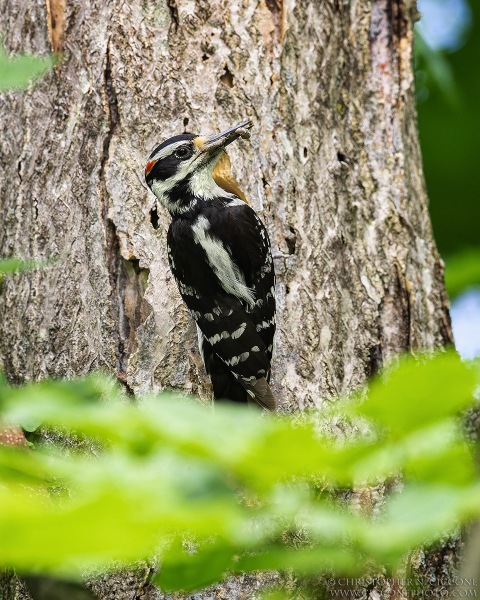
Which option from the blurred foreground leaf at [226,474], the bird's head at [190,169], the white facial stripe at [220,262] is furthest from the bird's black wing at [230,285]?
the blurred foreground leaf at [226,474]

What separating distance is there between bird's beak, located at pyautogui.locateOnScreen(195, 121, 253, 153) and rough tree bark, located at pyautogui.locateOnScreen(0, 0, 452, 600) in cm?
7

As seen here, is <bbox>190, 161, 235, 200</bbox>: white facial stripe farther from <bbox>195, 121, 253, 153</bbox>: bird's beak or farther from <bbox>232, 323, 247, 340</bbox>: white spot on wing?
<bbox>232, 323, 247, 340</bbox>: white spot on wing

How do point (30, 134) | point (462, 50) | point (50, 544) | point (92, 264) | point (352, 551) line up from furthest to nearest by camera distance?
point (462, 50) < point (30, 134) < point (92, 264) < point (352, 551) < point (50, 544)

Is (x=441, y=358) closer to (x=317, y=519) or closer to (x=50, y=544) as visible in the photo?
(x=317, y=519)

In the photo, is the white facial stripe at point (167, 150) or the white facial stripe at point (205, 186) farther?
the white facial stripe at point (205, 186)

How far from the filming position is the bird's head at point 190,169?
3.09 meters

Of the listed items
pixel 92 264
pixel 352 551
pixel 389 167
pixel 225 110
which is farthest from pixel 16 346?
pixel 352 551

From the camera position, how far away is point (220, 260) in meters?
3.42

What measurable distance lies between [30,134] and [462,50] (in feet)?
11.2

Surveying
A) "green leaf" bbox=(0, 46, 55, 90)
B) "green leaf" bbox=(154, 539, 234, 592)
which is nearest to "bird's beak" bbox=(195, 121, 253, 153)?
"green leaf" bbox=(0, 46, 55, 90)

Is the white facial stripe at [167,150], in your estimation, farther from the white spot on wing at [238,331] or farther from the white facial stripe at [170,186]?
the white spot on wing at [238,331]

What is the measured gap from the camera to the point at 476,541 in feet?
3.69

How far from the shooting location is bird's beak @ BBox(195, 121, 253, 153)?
9.99 ft

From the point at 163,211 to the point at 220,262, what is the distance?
34 cm
